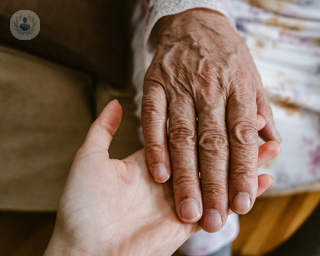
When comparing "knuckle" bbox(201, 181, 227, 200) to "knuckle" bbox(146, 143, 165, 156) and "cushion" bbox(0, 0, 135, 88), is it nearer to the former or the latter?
"knuckle" bbox(146, 143, 165, 156)

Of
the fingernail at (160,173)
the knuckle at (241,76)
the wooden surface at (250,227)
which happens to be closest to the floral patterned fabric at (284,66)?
the knuckle at (241,76)

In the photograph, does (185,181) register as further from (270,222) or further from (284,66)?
(270,222)

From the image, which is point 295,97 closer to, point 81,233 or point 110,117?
point 110,117

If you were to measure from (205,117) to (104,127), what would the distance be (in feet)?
0.78

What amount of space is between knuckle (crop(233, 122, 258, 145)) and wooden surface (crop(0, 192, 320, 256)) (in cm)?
76

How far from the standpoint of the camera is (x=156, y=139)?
1.79ft

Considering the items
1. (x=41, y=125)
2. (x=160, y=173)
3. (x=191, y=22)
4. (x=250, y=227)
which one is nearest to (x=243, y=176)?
(x=160, y=173)

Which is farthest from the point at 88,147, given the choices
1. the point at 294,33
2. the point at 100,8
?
the point at 294,33

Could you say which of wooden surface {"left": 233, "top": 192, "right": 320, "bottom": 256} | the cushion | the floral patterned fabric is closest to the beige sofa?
the cushion

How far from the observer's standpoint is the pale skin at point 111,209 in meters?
0.46

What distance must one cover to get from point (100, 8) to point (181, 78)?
42 centimetres

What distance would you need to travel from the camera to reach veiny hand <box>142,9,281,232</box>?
50 centimetres
